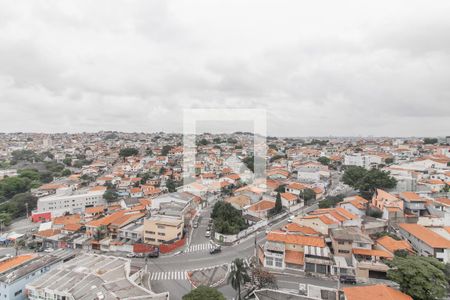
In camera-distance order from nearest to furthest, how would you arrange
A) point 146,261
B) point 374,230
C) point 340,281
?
1. point 340,281
2. point 146,261
3. point 374,230

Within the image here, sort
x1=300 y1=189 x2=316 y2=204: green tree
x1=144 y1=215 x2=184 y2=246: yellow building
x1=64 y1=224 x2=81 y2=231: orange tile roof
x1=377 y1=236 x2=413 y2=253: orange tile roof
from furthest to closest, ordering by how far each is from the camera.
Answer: x1=300 y1=189 x2=316 y2=204: green tree → x1=64 y1=224 x2=81 y2=231: orange tile roof → x1=144 y1=215 x2=184 y2=246: yellow building → x1=377 y1=236 x2=413 y2=253: orange tile roof

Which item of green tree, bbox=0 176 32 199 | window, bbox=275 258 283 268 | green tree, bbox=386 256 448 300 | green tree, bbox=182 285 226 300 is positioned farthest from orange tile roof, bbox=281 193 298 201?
green tree, bbox=0 176 32 199

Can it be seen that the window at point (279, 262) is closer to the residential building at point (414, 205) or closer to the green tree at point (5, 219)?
the residential building at point (414, 205)

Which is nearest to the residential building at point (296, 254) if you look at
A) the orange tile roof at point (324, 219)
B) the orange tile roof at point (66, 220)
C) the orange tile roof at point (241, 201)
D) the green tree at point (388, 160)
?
the orange tile roof at point (324, 219)

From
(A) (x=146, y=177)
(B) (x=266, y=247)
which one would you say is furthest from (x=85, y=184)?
(B) (x=266, y=247)

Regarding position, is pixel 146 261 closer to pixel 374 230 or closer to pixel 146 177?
pixel 374 230

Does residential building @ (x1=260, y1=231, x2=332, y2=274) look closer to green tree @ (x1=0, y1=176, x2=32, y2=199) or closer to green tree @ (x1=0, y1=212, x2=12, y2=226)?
green tree @ (x1=0, y1=212, x2=12, y2=226)
